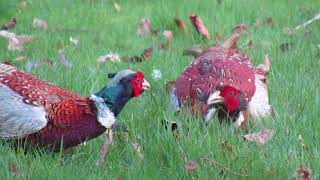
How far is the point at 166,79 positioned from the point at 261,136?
1473mm

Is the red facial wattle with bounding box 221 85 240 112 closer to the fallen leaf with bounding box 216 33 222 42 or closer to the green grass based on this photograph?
the green grass

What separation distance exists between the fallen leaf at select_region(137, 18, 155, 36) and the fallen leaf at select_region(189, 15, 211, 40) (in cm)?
42

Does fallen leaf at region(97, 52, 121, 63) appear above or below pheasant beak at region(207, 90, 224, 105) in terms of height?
below

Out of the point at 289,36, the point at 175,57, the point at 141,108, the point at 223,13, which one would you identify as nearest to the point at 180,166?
the point at 141,108

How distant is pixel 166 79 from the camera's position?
555cm

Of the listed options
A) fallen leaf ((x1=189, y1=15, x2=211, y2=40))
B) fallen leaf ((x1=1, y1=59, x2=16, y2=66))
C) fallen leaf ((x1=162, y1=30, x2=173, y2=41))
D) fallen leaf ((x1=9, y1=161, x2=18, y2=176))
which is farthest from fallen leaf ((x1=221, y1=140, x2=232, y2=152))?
fallen leaf ((x1=162, y1=30, x2=173, y2=41))

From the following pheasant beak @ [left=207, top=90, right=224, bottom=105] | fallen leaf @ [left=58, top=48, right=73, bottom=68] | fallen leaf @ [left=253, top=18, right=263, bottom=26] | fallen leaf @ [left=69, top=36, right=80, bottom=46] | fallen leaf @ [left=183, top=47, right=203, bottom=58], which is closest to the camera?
pheasant beak @ [left=207, top=90, right=224, bottom=105]

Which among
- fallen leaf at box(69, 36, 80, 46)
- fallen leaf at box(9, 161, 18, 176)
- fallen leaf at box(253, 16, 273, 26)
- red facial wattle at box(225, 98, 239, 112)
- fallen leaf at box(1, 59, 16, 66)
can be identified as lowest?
fallen leaf at box(69, 36, 80, 46)

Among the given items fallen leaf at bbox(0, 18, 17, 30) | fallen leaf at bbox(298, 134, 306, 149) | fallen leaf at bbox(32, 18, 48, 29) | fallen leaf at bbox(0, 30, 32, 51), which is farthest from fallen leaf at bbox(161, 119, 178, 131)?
fallen leaf at bbox(32, 18, 48, 29)

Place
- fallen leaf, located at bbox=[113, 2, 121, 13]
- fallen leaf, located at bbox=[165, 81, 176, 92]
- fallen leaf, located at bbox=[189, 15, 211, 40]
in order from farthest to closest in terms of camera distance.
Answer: fallen leaf, located at bbox=[113, 2, 121, 13] → fallen leaf, located at bbox=[189, 15, 211, 40] → fallen leaf, located at bbox=[165, 81, 176, 92]

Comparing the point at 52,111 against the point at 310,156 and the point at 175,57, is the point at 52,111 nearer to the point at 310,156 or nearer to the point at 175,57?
the point at 310,156

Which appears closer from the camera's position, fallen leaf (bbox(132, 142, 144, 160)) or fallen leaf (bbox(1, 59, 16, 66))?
fallen leaf (bbox(132, 142, 144, 160))

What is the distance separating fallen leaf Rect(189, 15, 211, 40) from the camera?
6.96 m

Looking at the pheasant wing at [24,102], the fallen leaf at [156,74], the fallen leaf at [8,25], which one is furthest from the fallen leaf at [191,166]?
the fallen leaf at [8,25]
